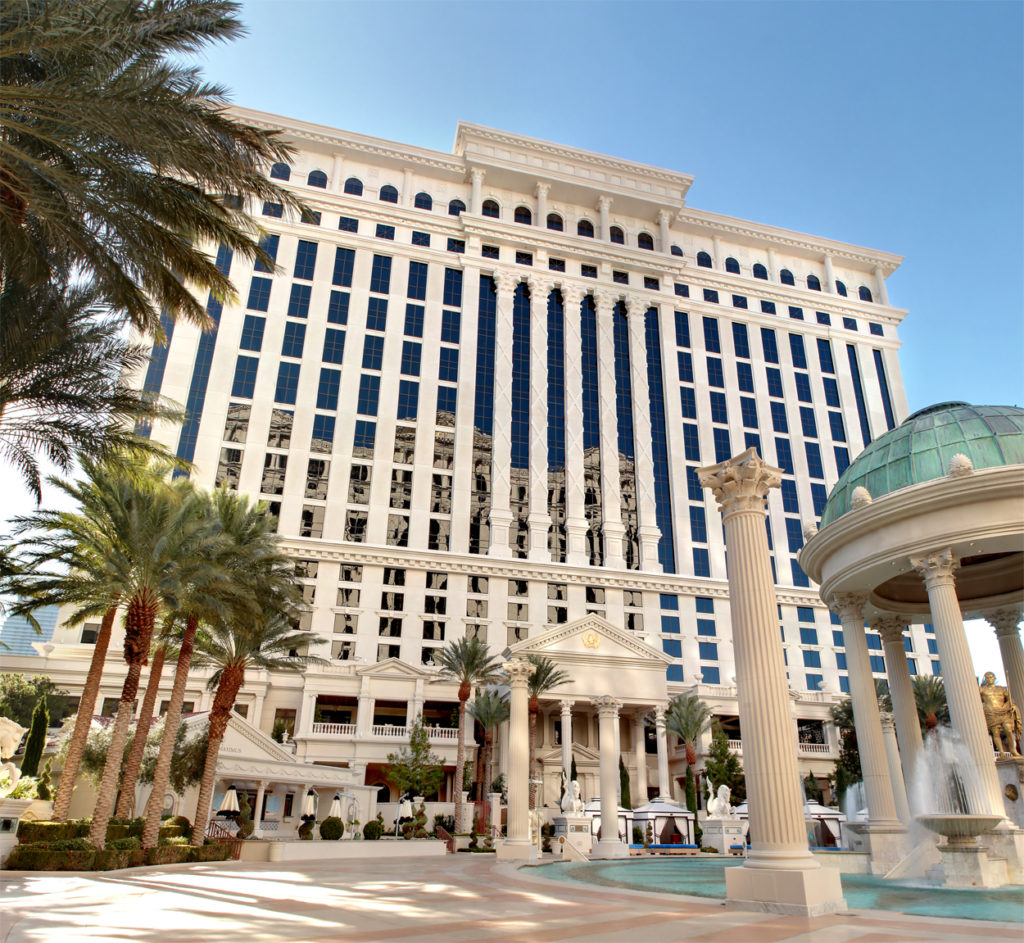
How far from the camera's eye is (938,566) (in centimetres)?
1720

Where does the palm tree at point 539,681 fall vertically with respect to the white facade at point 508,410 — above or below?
below

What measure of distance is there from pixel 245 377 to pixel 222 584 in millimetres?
44936

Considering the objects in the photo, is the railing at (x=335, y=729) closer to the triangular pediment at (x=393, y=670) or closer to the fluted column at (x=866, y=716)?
the triangular pediment at (x=393, y=670)

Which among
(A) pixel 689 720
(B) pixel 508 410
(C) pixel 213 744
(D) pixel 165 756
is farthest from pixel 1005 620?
(B) pixel 508 410

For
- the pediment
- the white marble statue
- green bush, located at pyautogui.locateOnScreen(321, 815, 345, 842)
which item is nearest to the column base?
green bush, located at pyautogui.locateOnScreen(321, 815, 345, 842)

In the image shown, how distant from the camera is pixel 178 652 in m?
30.2

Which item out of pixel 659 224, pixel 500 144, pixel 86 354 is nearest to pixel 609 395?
pixel 659 224

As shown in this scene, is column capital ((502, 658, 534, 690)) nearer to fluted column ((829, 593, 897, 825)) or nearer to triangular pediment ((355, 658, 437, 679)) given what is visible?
fluted column ((829, 593, 897, 825))

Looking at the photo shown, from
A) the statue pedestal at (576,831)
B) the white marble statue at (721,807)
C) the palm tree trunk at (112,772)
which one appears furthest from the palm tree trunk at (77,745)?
the white marble statue at (721,807)

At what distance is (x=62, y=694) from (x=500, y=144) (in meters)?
64.0

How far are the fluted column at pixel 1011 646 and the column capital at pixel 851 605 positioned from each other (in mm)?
4398

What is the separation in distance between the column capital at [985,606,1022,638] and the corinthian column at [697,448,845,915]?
12.2m

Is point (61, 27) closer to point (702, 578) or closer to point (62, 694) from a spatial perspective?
point (62, 694)

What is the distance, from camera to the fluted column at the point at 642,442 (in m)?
67.9
